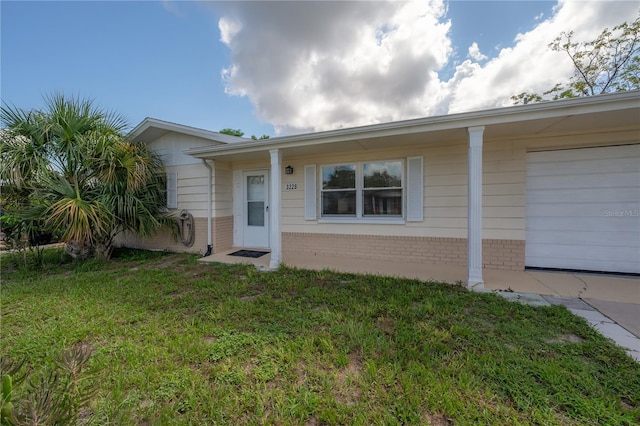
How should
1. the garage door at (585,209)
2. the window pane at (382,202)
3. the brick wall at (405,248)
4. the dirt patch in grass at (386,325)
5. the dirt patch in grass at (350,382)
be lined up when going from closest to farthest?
1. the dirt patch in grass at (350,382)
2. the dirt patch in grass at (386,325)
3. the garage door at (585,209)
4. the brick wall at (405,248)
5. the window pane at (382,202)

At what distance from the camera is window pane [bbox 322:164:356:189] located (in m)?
5.91

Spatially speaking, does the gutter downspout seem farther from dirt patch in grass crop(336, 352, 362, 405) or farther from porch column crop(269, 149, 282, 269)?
dirt patch in grass crop(336, 352, 362, 405)

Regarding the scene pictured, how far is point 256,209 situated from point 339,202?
2.31 meters

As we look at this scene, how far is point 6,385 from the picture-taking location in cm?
96

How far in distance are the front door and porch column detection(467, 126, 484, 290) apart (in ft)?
15.0

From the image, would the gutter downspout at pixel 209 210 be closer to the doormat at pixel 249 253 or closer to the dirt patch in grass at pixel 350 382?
the doormat at pixel 249 253

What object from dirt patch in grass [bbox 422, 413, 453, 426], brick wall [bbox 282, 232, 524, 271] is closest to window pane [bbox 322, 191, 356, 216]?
brick wall [bbox 282, 232, 524, 271]

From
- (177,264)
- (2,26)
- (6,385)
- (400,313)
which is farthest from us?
(177,264)

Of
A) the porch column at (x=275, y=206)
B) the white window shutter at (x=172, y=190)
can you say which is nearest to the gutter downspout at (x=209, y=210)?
the white window shutter at (x=172, y=190)

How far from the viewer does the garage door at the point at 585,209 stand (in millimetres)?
4254

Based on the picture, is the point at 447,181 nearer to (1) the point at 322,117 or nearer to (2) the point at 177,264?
(2) the point at 177,264

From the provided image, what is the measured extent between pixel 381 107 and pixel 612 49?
7.48 m

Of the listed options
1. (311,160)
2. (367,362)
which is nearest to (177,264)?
(311,160)

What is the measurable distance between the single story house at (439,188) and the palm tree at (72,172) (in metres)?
1.08
